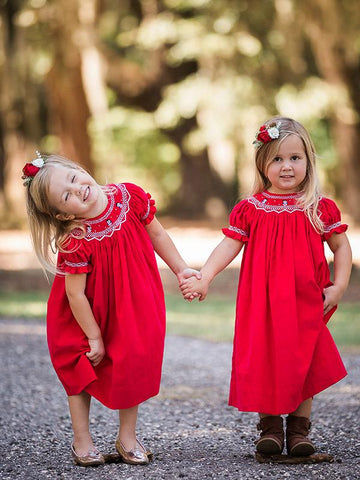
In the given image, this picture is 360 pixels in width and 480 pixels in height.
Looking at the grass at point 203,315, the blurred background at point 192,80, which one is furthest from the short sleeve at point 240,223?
the blurred background at point 192,80

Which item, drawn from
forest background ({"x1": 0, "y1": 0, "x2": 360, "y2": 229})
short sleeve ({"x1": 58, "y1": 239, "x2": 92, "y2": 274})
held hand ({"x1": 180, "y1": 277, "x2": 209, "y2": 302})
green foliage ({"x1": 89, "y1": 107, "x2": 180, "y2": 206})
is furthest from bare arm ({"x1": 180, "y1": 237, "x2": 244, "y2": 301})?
green foliage ({"x1": 89, "y1": 107, "x2": 180, "y2": 206})

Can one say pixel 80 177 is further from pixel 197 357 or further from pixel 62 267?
pixel 197 357

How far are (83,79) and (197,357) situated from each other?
10824mm

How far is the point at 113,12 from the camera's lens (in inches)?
639

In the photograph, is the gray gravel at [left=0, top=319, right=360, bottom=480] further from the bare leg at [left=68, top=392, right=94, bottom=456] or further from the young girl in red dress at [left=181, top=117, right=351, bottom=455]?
the young girl in red dress at [left=181, top=117, right=351, bottom=455]

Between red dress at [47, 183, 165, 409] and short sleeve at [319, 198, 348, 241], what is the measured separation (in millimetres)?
807

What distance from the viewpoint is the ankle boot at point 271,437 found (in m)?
3.41

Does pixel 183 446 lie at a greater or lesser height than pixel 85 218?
lesser

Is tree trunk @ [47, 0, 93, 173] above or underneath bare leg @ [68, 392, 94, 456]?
above

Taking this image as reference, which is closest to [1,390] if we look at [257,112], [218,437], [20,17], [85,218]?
[218,437]

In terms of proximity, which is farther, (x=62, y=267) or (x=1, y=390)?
(x=1, y=390)

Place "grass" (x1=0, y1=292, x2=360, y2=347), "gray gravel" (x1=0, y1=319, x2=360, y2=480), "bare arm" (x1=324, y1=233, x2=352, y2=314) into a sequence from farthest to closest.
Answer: "grass" (x1=0, y1=292, x2=360, y2=347)
"bare arm" (x1=324, y1=233, x2=352, y2=314)
"gray gravel" (x1=0, y1=319, x2=360, y2=480)

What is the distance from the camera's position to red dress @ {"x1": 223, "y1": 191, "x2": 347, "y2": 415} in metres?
3.38

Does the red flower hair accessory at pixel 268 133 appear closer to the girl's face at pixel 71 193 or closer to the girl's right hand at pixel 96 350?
the girl's face at pixel 71 193
